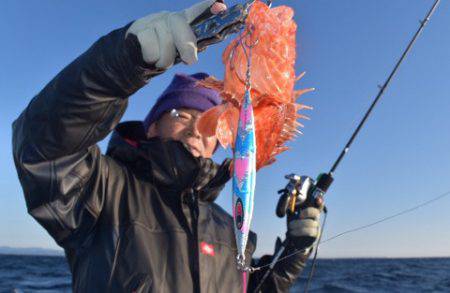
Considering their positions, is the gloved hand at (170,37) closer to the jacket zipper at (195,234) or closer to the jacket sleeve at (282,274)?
the jacket zipper at (195,234)

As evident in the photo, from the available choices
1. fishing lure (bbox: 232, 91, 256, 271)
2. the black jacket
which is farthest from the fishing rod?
fishing lure (bbox: 232, 91, 256, 271)

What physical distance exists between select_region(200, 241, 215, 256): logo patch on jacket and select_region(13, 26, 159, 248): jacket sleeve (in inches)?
36.2

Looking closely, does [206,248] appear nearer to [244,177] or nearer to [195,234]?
[195,234]

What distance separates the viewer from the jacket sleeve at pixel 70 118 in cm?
200

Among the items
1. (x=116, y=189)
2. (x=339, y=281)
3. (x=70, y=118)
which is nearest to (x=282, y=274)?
(x=116, y=189)

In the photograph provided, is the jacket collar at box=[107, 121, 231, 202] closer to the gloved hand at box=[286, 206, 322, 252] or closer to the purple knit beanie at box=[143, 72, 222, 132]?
the purple knit beanie at box=[143, 72, 222, 132]

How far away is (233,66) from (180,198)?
1.05 meters

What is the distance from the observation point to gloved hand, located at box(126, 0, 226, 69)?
1975 millimetres

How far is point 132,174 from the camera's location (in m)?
2.92

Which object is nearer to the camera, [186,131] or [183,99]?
[186,131]

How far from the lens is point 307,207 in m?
3.71

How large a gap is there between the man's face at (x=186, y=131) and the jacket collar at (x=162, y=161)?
138 mm

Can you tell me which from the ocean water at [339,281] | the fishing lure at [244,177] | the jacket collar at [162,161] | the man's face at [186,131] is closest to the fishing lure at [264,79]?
the fishing lure at [244,177]

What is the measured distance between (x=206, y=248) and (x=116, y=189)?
711mm
